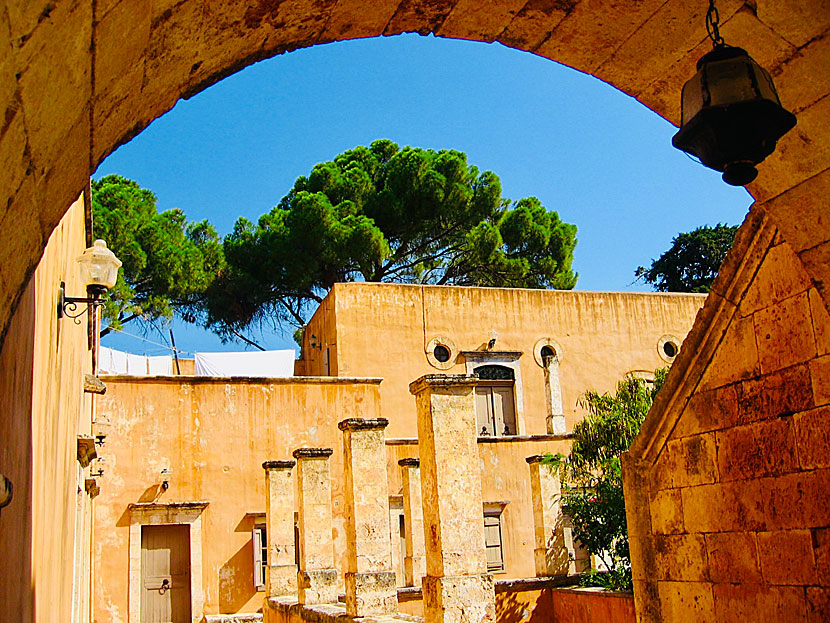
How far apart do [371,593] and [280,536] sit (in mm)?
4793

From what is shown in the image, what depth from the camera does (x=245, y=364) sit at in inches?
902

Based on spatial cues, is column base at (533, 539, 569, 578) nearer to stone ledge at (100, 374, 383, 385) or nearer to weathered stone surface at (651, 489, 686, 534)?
stone ledge at (100, 374, 383, 385)

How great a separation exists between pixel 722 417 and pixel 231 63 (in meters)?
3.47

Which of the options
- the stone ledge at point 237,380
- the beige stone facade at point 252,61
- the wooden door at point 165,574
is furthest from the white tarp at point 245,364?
the beige stone facade at point 252,61

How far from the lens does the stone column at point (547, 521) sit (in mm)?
15359

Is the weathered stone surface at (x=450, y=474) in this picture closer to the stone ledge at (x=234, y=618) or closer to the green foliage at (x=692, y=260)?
the stone ledge at (x=234, y=618)

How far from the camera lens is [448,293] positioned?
23047mm

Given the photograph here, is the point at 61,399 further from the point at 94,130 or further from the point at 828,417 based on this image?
the point at 828,417

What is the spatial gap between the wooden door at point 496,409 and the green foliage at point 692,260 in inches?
736

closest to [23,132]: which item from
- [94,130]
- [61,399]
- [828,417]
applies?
[94,130]

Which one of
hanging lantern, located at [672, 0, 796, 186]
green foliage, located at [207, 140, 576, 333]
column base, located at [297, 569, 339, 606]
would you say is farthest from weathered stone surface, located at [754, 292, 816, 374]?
green foliage, located at [207, 140, 576, 333]

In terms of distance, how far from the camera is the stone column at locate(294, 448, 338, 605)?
1341 cm

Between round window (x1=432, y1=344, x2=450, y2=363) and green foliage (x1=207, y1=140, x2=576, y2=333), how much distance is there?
702 cm

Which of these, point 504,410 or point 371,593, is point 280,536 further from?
point 504,410
